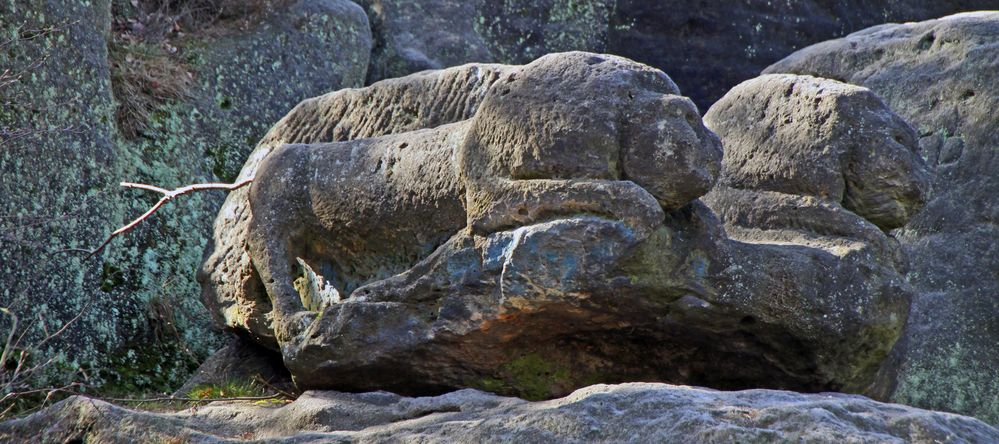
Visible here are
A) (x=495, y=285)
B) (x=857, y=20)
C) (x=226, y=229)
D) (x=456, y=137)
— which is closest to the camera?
(x=495, y=285)

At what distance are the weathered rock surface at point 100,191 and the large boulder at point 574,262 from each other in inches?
56.4

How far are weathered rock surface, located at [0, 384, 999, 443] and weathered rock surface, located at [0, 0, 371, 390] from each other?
153 centimetres

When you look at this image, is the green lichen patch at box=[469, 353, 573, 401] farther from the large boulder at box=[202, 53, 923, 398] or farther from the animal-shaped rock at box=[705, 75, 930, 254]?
the animal-shaped rock at box=[705, 75, 930, 254]

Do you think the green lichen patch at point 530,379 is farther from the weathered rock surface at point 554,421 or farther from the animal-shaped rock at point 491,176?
→ the animal-shaped rock at point 491,176

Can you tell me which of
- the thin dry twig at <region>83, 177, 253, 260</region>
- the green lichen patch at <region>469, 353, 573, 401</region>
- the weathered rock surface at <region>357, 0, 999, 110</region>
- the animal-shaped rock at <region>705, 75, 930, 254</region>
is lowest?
the weathered rock surface at <region>357, 0, 999, 110</region>

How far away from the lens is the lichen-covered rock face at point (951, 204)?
20.8 ft

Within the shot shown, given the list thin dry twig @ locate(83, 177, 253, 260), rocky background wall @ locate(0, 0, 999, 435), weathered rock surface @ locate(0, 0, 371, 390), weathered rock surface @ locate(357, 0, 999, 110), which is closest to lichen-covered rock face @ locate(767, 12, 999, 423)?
rocky background wall @ locate(0, 0, 999, 435)

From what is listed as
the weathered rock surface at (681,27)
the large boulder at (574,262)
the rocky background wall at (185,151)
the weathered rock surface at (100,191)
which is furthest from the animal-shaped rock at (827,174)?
the weathered rock surface at (681,27)

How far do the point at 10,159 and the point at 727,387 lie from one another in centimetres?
337

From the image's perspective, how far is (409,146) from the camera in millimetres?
5043

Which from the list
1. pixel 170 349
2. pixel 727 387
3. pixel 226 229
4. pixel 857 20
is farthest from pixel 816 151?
pixel 857 20

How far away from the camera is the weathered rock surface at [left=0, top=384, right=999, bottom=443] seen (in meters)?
3.67

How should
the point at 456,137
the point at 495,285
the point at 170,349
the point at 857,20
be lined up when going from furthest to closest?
the point at 857,20 < the point at 170,349 < the point at 456,137 < the point at 495,285

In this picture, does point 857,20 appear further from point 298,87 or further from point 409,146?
point 409,146
